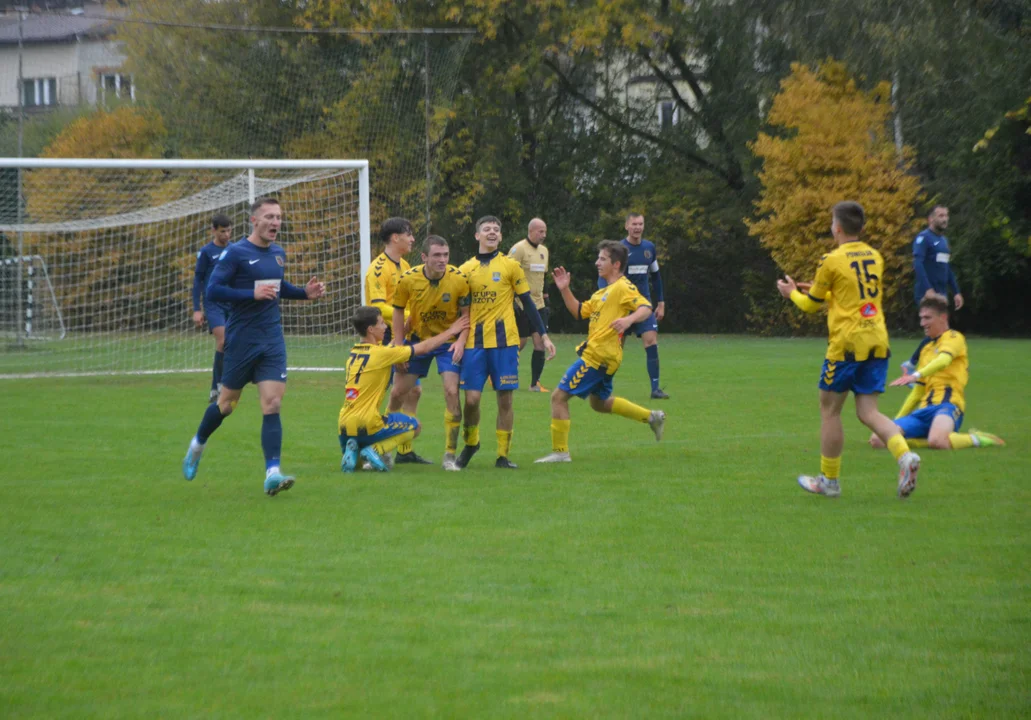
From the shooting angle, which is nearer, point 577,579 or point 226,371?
point 577,579

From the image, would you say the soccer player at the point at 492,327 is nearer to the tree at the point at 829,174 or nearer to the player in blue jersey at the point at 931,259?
the player in blue jersey at the point at 931,259

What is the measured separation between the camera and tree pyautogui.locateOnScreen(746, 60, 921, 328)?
89.9ft

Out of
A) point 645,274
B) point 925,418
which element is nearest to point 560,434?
point 925,418

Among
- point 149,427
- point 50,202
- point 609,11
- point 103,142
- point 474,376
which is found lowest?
point 149,427

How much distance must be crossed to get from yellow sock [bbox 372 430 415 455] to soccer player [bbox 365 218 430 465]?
Result: 54 cm

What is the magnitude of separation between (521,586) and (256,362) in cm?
342

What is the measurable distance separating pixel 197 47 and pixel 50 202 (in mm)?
6757

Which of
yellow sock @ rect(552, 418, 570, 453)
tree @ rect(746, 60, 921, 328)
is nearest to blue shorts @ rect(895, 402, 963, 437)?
yellow sock @ rect(552, 418, 570, 453)

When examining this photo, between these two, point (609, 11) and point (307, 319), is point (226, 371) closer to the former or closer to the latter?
point (307, 319)

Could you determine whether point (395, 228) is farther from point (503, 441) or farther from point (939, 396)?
point (939, 396)

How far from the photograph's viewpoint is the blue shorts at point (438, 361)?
1002cm

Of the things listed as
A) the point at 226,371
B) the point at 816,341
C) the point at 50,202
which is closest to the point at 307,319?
the point at 50,202

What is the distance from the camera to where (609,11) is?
31953 millimetres

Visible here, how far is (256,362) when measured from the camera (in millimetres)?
8469
